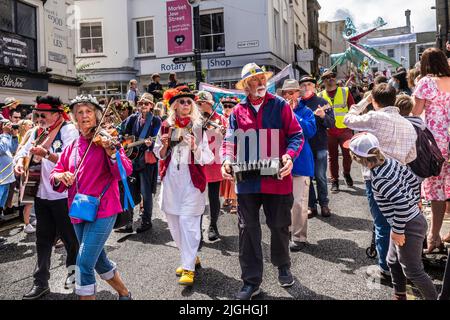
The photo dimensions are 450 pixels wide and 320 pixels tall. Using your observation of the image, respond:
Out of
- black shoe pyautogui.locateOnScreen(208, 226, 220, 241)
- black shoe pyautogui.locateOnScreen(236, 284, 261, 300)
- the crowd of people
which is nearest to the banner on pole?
black shoe pyautogui.locateOnScreen(208, 226, 220, 241)

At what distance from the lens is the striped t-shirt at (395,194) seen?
2.87 metres

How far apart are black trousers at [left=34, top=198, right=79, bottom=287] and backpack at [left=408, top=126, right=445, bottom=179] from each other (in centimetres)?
323

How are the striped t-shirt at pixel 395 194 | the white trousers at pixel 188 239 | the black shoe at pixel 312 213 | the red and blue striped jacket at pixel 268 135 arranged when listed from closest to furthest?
Answer: 1. the striped t-shirt at pixel 395 194
2. the red and blue striped jacket at pixel 268 135
3. the white trousers at pixel 188 239
4. the black shoe at pixel 312 213

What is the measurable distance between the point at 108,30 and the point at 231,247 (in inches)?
749

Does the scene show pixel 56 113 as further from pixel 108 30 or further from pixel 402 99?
pixel 108 30

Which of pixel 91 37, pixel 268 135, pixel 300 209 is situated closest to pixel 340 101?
pixel 300 209

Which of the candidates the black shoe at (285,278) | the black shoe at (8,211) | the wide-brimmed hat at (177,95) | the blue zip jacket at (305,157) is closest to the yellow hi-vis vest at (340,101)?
the blue zip jacket at (305,157)

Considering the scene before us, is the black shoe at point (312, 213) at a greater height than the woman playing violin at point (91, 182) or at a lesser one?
lesser

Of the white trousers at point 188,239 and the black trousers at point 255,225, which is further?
the white trousers at point 188,239

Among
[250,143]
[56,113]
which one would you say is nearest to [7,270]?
[56,113]

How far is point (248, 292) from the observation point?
3.58 m

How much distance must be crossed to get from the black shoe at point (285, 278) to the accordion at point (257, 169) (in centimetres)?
95

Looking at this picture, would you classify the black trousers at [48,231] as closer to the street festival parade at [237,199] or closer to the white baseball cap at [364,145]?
the street festival parade at [237,199]

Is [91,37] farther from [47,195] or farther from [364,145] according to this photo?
[364,145]
